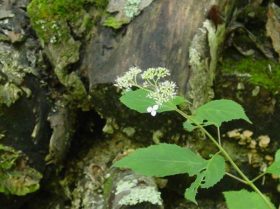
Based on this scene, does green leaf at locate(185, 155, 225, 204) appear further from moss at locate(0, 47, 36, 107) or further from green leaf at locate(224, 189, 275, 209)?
moss at locate(0, 47, 36, 107)

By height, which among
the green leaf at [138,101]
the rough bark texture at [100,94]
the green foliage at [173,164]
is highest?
the green leaf at [138,101]

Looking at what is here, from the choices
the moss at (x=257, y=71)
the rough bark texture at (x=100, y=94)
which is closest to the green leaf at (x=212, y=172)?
the rough bark texture at (x=100, y=94)

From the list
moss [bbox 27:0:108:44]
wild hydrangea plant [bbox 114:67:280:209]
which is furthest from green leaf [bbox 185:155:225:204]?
moss [bbox 27:0:108:44]

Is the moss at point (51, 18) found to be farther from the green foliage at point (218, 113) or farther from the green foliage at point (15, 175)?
the green foliage at point (218, 113)

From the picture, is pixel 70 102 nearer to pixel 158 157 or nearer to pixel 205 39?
pixel 205 39

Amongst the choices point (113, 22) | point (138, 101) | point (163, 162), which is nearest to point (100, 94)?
point (113, 22)

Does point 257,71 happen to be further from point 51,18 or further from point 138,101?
point 138,101

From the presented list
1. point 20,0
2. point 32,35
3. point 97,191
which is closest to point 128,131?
point 97,191
